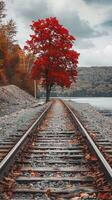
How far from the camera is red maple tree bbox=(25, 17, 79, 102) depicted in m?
56.0

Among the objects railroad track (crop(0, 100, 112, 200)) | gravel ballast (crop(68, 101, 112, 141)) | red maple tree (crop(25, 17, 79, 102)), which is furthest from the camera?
red maple tree (crop(25, 17, 79, 102))

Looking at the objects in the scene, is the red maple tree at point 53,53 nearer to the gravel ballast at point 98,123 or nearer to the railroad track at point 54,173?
the gravel ballast at point 98,123

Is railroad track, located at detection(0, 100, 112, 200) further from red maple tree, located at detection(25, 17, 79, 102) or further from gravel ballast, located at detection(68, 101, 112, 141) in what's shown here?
red maple tree, located at detection(25, 17, 79, 102)

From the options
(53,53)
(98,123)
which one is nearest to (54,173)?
(98,123)

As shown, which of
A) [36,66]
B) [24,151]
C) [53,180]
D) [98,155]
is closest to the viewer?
[53,180]

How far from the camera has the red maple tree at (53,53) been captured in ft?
184

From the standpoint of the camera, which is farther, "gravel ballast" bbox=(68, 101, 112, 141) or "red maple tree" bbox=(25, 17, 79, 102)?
"red maple tree" bbox=(25, 17, 79, 102)

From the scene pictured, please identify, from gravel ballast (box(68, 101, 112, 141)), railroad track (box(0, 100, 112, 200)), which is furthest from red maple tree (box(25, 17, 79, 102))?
railroad track (box(0, 100, 112, 200))

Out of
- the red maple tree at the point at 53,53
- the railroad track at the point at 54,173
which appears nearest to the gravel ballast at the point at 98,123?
the railroad track at the point at 54,173

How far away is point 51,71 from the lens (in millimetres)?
56125

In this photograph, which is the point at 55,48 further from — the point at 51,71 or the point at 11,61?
the point at 11,61

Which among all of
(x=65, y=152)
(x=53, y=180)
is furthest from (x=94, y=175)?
(x=65, y=152)

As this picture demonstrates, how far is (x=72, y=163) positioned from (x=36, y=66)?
157ft

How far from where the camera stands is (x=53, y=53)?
183 feet
